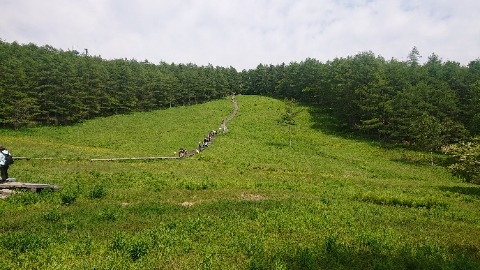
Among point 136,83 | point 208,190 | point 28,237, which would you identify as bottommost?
point 208,190

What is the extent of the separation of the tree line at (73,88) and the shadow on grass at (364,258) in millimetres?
67598

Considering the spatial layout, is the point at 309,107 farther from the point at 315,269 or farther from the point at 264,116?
the point at 315,269

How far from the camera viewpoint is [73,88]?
74438mm

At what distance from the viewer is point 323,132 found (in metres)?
67.3

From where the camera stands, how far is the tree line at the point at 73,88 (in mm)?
65750

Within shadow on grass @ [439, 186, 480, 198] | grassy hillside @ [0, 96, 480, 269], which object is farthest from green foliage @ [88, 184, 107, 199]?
shadow on grass @ [439, 186, 480, 198]

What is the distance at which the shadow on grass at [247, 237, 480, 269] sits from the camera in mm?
9398

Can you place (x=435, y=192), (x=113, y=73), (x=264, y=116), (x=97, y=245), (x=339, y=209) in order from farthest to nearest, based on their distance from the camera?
(x=113, y=73)
(x=264, y=116)
(x=435, y=192)
(x=339, y=209)
(x=97, y=245)

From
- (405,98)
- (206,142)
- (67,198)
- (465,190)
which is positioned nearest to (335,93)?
(405,98)

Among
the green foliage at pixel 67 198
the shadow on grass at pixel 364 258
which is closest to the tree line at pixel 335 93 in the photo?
the shadow on grass at pixel 364 258

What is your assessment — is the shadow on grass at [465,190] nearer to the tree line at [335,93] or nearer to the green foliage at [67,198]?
the tree line at [335,93]

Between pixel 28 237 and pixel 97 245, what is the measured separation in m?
2.29

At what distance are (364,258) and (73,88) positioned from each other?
78.7 m

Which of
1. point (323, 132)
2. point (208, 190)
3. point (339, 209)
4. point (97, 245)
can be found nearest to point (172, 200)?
point (208, 190)
